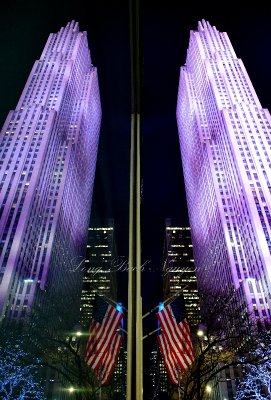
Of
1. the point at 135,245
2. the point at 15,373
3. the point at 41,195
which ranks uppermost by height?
the point at 41,195

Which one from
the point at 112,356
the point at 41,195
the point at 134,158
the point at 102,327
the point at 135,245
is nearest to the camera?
the point at 135,245

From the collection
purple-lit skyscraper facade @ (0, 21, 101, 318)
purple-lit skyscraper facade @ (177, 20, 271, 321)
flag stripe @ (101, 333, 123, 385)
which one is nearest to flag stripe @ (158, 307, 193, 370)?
flag stripe @ (101, 333, 123, 385)

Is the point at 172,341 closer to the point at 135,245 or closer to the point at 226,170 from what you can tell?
the point at 135,245

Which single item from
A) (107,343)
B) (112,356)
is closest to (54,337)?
(112,356)

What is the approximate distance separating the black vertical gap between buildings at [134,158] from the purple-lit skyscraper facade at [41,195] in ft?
96.0

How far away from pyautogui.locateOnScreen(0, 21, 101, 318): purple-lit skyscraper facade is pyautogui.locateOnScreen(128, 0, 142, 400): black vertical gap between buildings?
2928cm

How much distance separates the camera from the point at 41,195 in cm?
4312

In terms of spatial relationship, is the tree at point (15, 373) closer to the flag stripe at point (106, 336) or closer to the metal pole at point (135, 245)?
the flag stripe at point (106, 336)

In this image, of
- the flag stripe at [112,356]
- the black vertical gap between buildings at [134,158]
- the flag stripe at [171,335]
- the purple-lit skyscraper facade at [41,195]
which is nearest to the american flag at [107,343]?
the flag stripe at [112,356]

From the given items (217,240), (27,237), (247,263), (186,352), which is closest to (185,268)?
(217,240)

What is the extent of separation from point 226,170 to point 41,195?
25972 mm

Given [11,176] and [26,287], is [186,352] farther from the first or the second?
[11,176]

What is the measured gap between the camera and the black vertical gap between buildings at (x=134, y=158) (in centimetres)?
218

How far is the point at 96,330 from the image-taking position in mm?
7391
